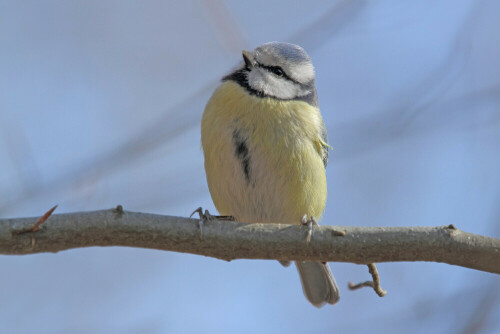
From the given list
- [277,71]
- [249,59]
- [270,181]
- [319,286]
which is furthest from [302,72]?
[319,286]

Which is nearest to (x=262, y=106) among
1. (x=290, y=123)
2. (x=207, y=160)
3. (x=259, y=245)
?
(x=290, y=123)

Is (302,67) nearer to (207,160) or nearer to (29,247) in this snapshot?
(207,160)

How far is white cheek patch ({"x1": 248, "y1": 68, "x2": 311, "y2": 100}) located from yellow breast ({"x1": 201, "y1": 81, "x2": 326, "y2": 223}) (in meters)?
0.07

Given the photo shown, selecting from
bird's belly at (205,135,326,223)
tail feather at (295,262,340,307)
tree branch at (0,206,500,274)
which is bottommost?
tree branch at (0,206,500,274)

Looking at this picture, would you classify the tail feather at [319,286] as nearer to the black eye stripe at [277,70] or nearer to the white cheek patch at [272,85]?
the white cheek patch at [272,85]

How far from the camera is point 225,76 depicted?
386 cm

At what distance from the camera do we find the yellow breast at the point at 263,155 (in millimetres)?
3389

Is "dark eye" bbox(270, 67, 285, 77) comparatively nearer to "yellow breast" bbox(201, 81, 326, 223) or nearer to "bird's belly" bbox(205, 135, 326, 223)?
"yellow breast" bbox(201, 81, 326, 223)

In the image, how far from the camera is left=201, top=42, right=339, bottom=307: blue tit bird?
3.39 meters

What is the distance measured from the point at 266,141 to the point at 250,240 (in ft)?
3.57

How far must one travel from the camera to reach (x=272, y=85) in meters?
3.63

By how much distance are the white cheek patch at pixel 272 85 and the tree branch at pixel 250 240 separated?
1.33 m

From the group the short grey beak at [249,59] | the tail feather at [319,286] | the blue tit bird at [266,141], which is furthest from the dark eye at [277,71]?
the tail feather at [319,286]

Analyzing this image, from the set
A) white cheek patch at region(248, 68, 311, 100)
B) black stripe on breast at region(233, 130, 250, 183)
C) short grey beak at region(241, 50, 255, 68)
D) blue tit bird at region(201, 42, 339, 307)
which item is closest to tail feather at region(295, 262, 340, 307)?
blue tit bird at region(201, 42, 339, 307)
